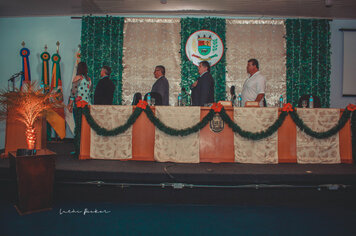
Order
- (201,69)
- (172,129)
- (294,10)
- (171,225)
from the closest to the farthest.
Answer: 1. (171,225)
2. (172,129)
3. (201,69)
4. (294,10)

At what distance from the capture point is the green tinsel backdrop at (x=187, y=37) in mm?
5656

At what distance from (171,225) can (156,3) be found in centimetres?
493

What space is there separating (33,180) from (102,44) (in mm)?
4430

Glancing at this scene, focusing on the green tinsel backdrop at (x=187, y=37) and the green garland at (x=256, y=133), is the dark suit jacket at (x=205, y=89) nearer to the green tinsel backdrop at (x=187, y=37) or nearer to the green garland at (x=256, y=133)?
the green garland at (x=256, y=133)

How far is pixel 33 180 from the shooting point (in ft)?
6.93

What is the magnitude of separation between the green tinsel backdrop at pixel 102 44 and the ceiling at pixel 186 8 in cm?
30

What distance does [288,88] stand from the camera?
5.68 m

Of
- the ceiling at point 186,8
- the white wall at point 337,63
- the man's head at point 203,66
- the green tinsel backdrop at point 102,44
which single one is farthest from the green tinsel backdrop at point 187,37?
the white wall at point 337,63

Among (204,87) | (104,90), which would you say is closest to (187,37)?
(204,87)

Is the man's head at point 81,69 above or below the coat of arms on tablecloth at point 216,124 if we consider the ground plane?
above

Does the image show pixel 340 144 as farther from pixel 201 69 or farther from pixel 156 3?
pixel 156 3

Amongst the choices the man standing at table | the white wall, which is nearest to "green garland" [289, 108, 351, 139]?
the man standing at table

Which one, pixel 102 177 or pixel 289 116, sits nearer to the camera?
pixel 102 177

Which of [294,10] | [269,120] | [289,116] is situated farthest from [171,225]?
[294,10]
